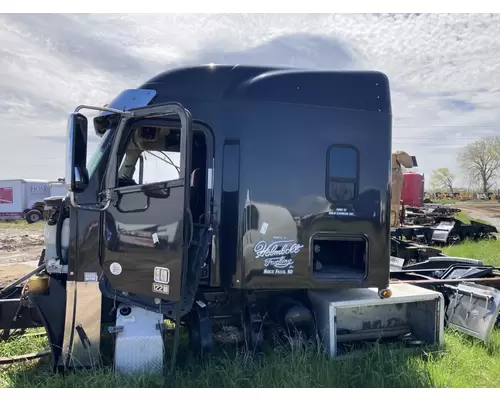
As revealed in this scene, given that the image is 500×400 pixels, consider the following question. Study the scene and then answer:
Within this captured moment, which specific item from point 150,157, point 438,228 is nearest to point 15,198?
point 438,228

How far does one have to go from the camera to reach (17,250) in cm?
1395

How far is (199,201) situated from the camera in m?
3.65

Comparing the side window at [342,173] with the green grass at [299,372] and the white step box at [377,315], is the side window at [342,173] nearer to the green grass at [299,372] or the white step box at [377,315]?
the white step box at [377,315]

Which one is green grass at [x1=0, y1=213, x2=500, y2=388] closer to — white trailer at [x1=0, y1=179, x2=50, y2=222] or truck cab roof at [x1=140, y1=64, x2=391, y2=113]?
truck cab roof at [x1=140, y1=64, x2=391, y2=113]

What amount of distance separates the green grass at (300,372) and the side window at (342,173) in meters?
1.41

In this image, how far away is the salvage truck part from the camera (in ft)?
10.8

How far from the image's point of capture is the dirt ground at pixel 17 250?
31.5ft

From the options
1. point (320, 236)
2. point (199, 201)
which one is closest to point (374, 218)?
point (320, 236)

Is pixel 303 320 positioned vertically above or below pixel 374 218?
below

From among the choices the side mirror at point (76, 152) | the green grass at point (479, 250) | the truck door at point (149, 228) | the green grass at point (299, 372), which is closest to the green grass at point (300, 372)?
the green grass at point (299, 372)

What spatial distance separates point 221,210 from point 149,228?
639mm

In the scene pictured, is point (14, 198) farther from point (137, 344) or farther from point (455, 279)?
point (455, 279)

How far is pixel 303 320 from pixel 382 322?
0.96m

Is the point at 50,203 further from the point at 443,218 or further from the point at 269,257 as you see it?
the point at 443,218
